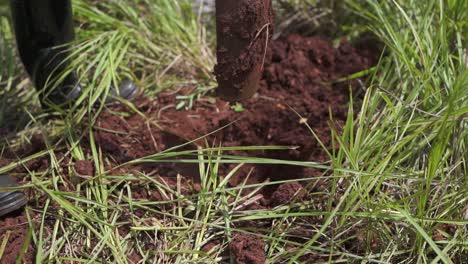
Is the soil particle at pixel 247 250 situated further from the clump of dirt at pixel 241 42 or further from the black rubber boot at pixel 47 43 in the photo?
the black rubber boot at pixel 47 43

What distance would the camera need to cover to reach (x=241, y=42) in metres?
1.70

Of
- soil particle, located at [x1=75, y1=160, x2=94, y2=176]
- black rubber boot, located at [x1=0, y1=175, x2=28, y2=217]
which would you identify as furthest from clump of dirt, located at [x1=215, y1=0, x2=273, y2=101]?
black rubber boot, located at [x1=0, y1=175, x2=28, y2=217]

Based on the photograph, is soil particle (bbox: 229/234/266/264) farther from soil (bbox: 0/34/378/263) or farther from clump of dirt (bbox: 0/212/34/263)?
clump of dirt (bbox: 0/212/34/263)

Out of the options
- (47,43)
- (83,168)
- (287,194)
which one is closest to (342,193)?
(287,194)

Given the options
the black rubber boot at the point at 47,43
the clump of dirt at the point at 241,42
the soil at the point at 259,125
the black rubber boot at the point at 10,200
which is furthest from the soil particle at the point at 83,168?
the clump of dirt at the point at 241,42

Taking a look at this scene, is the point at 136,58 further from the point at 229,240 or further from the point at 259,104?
the point at 229,240

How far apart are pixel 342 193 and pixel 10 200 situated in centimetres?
87

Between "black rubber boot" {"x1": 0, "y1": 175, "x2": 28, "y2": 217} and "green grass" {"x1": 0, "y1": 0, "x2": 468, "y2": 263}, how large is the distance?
0.04 meters

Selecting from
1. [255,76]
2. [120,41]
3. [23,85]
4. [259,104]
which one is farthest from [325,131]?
[23,85]

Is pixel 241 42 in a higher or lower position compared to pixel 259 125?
→ higher

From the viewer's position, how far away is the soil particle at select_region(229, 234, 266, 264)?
1.70 meters

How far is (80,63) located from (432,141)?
1174 millimetres

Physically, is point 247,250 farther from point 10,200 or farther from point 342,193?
point 10,200

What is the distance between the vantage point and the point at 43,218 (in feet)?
5.67
